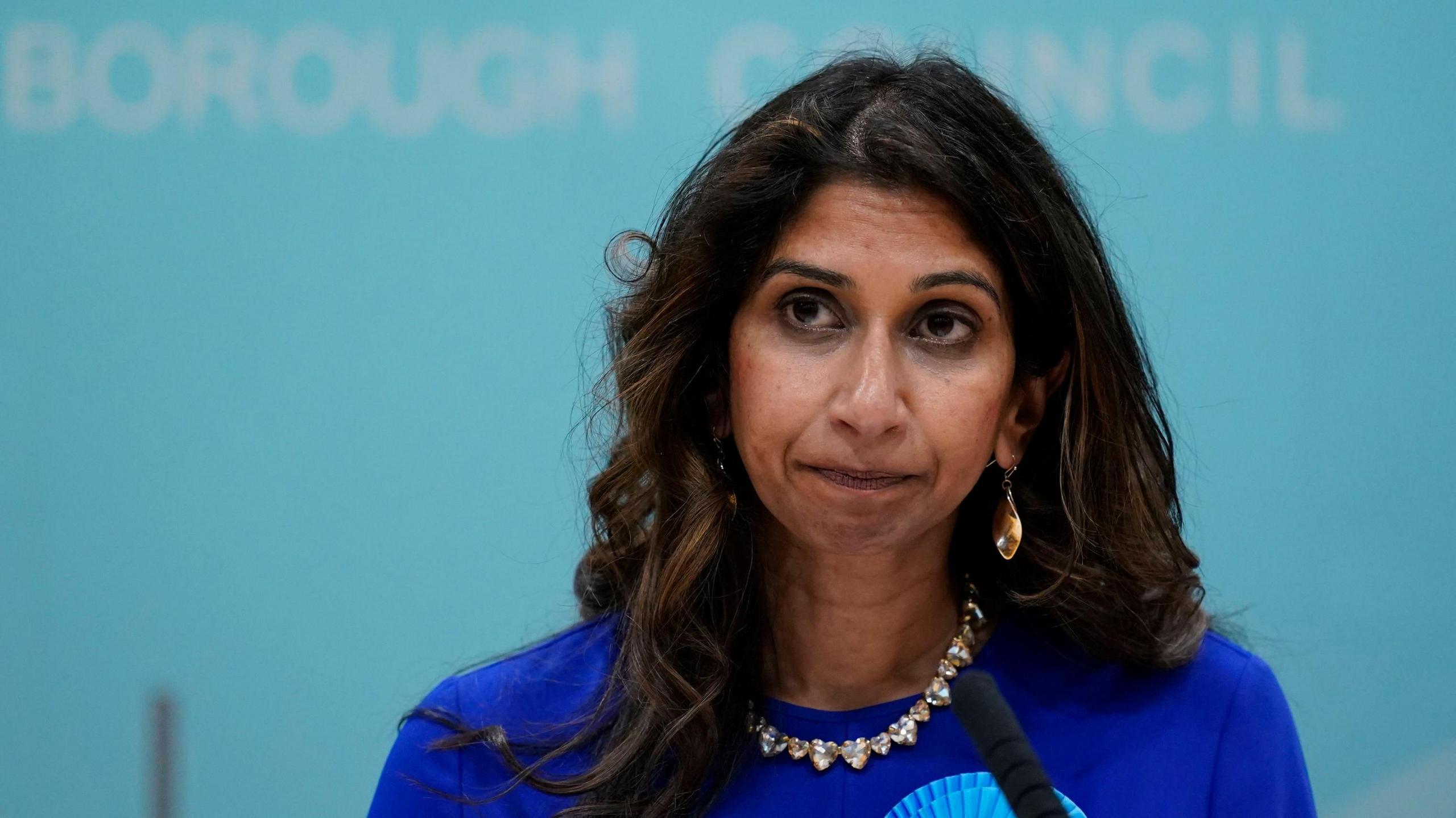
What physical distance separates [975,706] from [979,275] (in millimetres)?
543

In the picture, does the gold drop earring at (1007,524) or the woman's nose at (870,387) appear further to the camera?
the gold drop earring at (1007,524)

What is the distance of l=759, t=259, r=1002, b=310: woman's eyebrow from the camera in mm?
1371

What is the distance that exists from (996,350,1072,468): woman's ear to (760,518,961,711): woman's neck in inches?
4.3

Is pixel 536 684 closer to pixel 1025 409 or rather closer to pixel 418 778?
pixel 418 778

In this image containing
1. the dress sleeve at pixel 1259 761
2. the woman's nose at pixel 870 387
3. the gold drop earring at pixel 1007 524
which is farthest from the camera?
the gold drop earring at pixel 1007 524

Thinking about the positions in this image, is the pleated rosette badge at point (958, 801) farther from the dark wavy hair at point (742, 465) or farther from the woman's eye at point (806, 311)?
the woman's eye at point (806, 311)

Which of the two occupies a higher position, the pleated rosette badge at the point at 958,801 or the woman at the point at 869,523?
the woman at the point at 869,523

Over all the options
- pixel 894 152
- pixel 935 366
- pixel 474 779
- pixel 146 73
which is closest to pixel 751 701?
pixel 474 779

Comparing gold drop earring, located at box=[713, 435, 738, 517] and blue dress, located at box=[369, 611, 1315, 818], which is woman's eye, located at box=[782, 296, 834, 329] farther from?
blue dress, located at box=[369, 611, 1315, 818]

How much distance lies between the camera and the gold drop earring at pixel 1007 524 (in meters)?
1.55

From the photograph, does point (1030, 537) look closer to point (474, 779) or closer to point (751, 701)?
point (751, 701)

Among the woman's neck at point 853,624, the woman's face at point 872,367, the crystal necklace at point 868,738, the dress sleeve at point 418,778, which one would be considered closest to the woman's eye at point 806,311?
the woman's face at point 872,367

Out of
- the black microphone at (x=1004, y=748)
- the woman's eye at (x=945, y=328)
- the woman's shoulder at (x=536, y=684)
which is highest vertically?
the woman's eye at (x=945, y=328)

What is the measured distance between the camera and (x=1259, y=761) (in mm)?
1464
